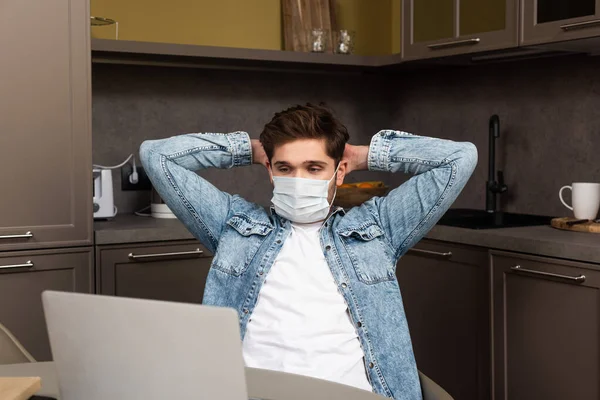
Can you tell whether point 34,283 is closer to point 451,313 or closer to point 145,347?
point 451,313

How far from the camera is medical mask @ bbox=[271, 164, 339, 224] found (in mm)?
1834

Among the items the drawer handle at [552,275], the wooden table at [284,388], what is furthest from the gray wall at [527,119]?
the wooden table at [284,388]

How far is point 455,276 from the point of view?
2943 millimetres

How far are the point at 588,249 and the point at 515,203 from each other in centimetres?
104

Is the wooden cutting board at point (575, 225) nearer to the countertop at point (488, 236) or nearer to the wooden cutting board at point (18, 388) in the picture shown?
the countertop at point (488, 236)

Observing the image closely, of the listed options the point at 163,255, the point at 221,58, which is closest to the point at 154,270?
the point at 163,255

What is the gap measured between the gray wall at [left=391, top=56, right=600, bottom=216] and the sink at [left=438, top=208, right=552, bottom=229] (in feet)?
0.30

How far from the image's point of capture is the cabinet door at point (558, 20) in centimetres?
266

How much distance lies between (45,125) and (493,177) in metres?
1.79

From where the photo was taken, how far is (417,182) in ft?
6.20

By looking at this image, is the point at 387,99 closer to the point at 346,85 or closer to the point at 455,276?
the point at 346,85

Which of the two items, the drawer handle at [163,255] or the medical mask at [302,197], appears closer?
the medical mask at [302,197]

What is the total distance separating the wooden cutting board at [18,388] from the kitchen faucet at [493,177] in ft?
8.05

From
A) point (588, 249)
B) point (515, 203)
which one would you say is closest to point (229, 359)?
point (588, 249)
